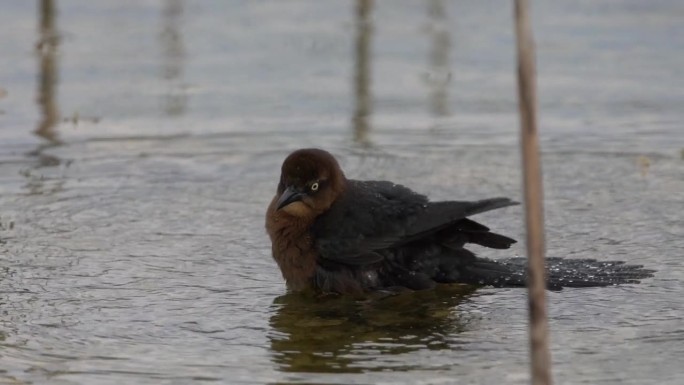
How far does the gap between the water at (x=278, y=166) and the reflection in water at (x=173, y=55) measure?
41 mm

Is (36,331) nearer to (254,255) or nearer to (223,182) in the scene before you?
(254,255)

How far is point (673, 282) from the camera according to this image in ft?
23.5

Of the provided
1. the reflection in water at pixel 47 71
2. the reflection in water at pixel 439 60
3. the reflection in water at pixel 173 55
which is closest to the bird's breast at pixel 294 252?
the reflection in water at pixel 47 71

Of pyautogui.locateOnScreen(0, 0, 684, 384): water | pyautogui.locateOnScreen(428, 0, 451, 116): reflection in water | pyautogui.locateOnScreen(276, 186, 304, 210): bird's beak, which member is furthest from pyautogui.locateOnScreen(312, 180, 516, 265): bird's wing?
pyautogui.locateOnScreen(428, 0, 451, 116): reflection in water

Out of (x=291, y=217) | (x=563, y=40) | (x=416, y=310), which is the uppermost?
(x=563, y=40)

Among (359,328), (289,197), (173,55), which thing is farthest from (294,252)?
(173,55)

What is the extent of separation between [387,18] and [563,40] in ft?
7.04

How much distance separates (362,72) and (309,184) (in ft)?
17.6

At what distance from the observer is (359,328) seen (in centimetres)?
675

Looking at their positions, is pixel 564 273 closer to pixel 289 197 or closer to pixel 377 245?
pixel 377 245

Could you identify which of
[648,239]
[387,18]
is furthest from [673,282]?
[387,18]

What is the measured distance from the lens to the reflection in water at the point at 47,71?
35.5ft

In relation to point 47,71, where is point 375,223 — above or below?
below

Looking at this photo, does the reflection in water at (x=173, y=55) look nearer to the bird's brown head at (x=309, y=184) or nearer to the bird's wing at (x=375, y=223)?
the bird's brown head at (x=309, y=184)
